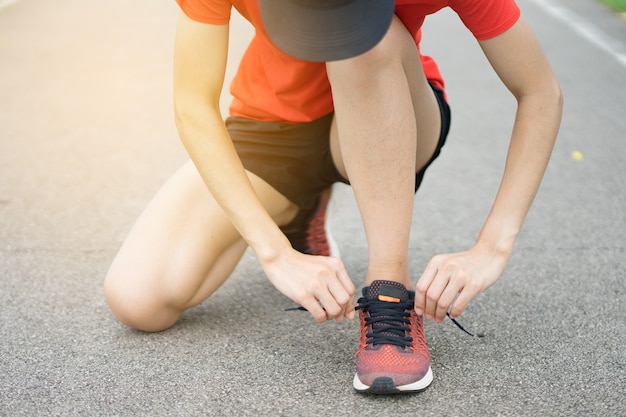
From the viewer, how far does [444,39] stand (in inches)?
236

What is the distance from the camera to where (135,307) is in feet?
6.82

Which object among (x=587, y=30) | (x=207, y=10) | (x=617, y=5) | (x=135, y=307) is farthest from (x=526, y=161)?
(x=617, y=5)

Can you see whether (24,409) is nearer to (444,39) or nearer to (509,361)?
(509,361)

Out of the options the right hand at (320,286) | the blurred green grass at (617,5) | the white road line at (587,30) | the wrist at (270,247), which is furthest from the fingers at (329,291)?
the blurred green grass at (617,5)

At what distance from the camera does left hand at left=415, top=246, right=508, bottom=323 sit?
1738 millimetres

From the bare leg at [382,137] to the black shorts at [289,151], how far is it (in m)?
0.34

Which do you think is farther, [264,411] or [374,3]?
[264,411]

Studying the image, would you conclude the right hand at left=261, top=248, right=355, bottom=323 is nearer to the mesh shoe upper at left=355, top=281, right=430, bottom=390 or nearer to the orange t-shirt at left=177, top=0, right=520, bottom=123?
the mesh shoe upper at left=355, top=281, right=430, bottom=390

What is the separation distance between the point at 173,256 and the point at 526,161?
2.83ft

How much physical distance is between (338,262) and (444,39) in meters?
4.52

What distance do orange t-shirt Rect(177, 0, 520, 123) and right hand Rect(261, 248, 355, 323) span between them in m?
0.51

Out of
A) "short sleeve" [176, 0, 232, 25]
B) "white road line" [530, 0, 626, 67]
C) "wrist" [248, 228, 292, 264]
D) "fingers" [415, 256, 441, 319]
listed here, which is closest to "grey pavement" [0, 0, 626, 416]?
"fingers" [415, 256, 441, 319]

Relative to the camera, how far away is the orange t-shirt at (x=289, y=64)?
70.6 inches

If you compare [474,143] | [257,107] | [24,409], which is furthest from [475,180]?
[24,409]
